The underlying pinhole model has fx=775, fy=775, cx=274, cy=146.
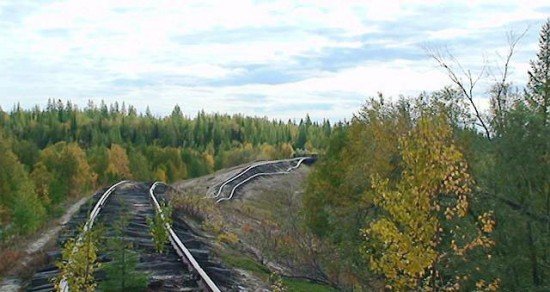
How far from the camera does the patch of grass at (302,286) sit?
604 inches

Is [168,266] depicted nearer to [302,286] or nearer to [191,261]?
[191,261]

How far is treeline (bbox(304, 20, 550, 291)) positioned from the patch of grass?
0.76 meters

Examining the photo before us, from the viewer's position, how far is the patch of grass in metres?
15.4

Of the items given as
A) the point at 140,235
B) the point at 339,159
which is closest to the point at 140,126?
the point at 339,159

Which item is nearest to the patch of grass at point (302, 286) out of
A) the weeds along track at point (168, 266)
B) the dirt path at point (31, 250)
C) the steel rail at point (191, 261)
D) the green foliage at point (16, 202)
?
the weeds along track at point (168, 266)

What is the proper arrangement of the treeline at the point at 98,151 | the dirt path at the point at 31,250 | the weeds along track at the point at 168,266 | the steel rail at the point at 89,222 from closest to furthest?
the steel rail at the point at 89,222 → the weeds along track at the point at 168,266 → the dirt path at the point at 31,250 → the treeline at the point at 98,151

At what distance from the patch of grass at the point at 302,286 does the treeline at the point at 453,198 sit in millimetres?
765

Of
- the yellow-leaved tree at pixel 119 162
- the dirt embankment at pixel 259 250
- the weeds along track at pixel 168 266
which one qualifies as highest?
the yellow-leaved tree at pixel 119 162

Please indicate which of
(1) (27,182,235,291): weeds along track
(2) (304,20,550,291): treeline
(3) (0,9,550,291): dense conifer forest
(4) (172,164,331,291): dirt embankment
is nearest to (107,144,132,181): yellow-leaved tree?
(3) (0,9,550,291): dense conifer forest

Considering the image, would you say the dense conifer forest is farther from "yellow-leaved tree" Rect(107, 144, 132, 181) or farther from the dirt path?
"yellow-leaved tree" Rect(107, 144, 132, 181)

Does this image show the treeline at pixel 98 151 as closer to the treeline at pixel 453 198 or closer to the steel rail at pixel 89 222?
the steel rail at pixel 89 222

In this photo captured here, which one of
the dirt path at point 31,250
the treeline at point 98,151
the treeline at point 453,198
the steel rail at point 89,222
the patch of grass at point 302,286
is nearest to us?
the treeline at point 453,198

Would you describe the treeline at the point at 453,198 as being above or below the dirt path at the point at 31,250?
above

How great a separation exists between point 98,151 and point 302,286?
83.5 metres
